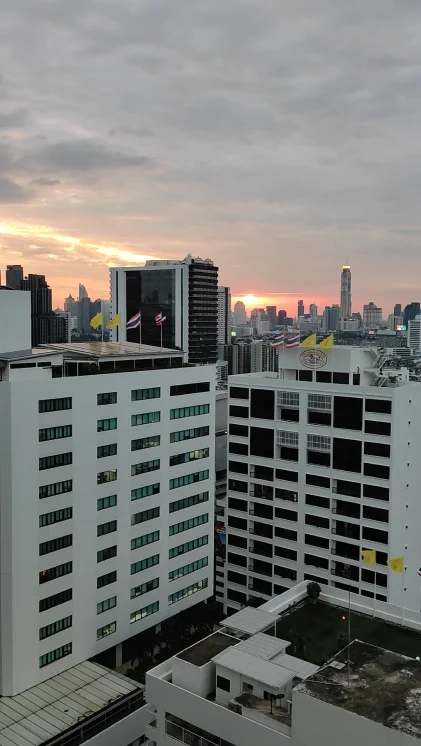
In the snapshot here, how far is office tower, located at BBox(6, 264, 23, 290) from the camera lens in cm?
17338

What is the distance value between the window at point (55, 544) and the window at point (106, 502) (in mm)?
3606

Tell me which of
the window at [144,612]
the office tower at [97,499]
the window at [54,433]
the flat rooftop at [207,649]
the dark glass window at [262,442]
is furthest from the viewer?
the dark glass window at [262,442]

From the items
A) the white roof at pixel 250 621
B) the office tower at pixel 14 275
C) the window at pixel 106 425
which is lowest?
the white roof at pixel 250 621

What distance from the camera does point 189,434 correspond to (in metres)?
58.4

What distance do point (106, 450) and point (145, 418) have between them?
511cm

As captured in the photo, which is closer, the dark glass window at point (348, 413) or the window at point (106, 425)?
the window at point (106, 425)

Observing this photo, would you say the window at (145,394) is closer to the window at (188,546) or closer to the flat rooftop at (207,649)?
the window at (188,546)

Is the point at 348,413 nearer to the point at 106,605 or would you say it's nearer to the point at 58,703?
the point at 106,605

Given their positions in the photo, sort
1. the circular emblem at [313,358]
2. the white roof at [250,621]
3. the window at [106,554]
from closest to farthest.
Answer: the white roof at [250,621]
the window at [106,554]
the circular emblem at [313,358]

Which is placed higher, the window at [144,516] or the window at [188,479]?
the window at [188,479]

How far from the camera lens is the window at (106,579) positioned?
49.3 meters

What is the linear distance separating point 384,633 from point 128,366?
30144 mm

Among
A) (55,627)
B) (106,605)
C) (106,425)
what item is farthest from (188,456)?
(55,627)

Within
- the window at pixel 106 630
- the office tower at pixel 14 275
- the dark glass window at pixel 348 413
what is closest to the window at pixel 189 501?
the window at pixel 106 630
